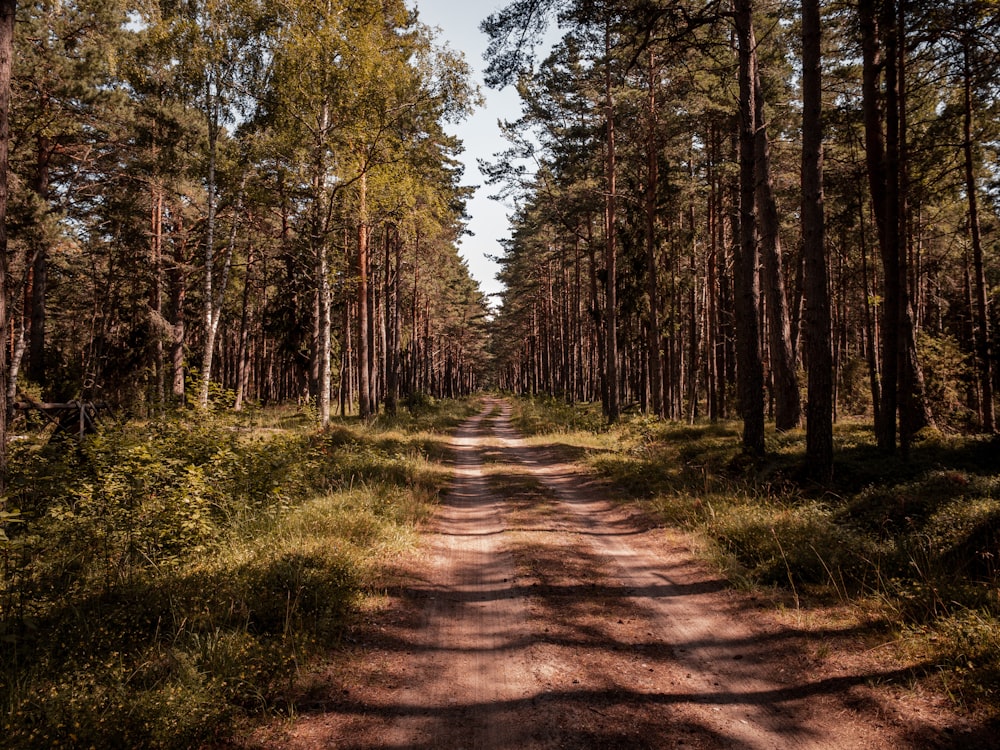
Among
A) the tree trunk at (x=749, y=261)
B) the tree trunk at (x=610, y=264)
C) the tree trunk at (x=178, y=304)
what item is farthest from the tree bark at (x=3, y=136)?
the tree trunk at (x=610, y=264)

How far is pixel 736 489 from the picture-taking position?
8.88 metres

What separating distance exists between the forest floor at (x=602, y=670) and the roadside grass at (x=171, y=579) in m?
0.48

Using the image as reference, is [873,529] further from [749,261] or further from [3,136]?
[3,136]

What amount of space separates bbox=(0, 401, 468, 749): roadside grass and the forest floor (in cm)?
48

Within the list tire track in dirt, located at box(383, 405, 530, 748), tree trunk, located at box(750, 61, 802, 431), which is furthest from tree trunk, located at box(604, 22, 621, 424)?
tire track in dirt, located at box(383, 405, 530, 748)

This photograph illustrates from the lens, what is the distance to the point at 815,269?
8.59m

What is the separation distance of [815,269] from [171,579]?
1013 cm

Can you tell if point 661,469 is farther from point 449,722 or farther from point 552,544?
point 449,722

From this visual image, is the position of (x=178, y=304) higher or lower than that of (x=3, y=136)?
higher

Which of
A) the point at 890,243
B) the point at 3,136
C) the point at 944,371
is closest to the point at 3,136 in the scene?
the point at 3,136

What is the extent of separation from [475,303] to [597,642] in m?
57.7

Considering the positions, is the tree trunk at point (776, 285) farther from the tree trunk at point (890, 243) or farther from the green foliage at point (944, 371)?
the green foliage at point (944, 371)

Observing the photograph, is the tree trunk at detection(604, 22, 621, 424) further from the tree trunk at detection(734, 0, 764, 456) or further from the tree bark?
the tree bark

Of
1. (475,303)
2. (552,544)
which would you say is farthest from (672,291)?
(475,303)
